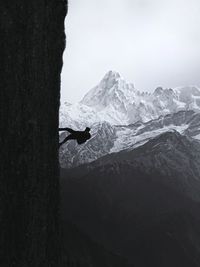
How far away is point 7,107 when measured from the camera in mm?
5789

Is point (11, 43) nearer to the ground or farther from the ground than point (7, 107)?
farther from the ground

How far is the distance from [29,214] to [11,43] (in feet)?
6.70

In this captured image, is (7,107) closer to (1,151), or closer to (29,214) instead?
(1,151)

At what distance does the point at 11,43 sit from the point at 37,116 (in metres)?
1.01

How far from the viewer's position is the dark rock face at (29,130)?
577 centimetres

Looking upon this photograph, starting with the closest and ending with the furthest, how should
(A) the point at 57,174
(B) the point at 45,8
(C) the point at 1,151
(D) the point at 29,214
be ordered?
(C) the point at 1,151
(D) the point at 29,214
(B) the point at 45,8
(A) the point at 57,174

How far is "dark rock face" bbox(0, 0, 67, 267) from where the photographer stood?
5.77m

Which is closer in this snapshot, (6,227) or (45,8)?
(6,227)

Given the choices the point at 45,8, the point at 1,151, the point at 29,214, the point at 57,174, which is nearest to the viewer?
the point at 1,151

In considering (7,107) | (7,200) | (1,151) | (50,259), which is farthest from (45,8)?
(50,259)

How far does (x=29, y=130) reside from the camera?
6180 mm

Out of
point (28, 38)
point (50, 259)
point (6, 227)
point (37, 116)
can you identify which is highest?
point (28, 38)

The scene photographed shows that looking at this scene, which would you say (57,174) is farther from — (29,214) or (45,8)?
(45,8)

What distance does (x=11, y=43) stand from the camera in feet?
19.3
